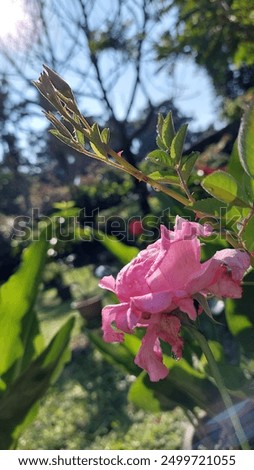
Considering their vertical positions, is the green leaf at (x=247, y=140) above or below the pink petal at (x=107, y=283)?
above

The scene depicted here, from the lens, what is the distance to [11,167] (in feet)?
14.1

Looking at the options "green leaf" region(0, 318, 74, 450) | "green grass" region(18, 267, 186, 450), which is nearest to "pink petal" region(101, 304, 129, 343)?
"green leaf" region(0, 318, 74, 450)

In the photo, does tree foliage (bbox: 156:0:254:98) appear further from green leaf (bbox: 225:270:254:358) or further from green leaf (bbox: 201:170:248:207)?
green leaf (bbox: 201:170:248:207)

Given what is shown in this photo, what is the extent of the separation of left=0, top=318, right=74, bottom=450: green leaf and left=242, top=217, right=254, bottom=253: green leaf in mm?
539

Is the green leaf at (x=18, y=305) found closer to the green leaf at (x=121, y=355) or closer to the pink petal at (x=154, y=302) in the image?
the green leaf at (x=121, y=355)

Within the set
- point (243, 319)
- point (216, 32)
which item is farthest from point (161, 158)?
point (216, 32)

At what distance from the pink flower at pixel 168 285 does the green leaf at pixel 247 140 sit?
0.22 feet

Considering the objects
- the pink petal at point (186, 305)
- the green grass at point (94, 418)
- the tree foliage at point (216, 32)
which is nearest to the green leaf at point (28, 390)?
the green grass at point (94, 418)

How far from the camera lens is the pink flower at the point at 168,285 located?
0.42 metres

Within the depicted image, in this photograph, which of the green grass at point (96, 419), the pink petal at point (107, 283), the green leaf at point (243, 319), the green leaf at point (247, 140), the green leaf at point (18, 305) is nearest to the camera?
the green leaf at point (247, 140)

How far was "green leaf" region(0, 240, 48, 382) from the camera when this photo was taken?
0.91 metres

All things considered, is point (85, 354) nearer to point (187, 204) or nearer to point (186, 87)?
point (186, 87)

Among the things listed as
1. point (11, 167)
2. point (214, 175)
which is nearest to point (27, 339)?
point (214, 175)
